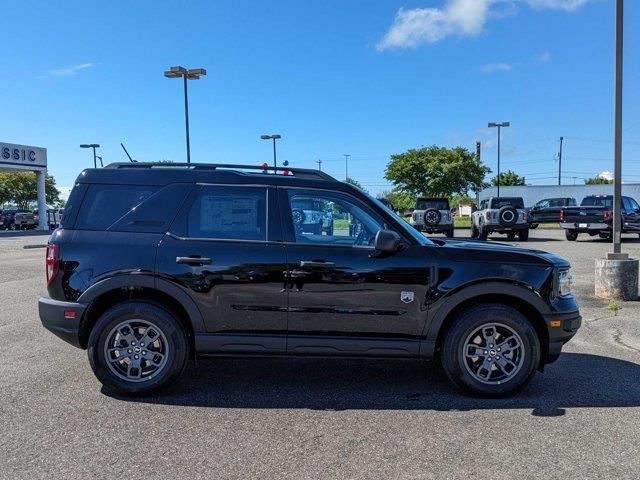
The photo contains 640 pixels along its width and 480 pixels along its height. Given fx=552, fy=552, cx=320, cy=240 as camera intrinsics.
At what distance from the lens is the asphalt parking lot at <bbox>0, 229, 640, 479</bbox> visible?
11.1ft

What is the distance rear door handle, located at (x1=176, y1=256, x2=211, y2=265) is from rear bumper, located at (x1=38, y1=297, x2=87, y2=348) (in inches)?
34.9

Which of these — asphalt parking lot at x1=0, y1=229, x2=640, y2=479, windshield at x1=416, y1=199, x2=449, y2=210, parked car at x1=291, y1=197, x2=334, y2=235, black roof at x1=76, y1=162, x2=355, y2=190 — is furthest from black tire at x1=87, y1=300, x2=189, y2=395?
windshield at x1=416, y1=199, x2=449, y2=210

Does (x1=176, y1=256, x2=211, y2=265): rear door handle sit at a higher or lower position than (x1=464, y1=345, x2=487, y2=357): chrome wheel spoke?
higher

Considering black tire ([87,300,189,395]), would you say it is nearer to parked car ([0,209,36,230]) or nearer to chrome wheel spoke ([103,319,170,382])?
chrome wheel spoke ([103,319,170,382])

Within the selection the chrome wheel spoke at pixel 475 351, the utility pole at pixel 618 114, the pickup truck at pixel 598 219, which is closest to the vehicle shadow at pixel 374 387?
the chrome wheel spoke at pixel 475 351

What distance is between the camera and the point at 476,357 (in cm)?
457

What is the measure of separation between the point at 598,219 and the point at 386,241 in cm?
1950

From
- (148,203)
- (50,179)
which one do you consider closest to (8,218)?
(50,179)

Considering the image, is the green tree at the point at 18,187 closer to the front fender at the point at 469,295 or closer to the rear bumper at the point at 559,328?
the front fender at the point at 469,295

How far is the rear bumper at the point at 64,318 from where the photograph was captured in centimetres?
457

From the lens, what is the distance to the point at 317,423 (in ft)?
13.2

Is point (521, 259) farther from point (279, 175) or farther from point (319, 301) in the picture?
point (279, 175)

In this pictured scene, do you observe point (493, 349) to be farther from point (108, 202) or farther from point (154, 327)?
point (108, 202)

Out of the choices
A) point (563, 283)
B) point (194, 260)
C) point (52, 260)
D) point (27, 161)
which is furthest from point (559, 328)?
point (27, 161)
